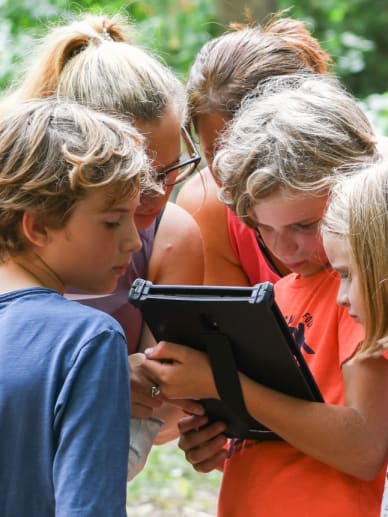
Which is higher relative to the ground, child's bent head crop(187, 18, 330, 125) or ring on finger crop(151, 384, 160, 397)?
child's bent head crop(187, 18, 330, 125)

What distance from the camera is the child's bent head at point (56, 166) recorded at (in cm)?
206

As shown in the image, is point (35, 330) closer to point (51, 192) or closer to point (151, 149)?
point (51, 192)

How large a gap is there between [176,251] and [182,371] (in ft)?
2.29

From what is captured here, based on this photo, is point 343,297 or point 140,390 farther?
point 140,390

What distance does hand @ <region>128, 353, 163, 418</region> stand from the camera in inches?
91.8

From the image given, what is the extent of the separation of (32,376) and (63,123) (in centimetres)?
62

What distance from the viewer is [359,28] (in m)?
10.3

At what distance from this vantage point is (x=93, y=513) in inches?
70.8

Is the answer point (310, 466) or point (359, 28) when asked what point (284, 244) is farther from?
point (359, 28)

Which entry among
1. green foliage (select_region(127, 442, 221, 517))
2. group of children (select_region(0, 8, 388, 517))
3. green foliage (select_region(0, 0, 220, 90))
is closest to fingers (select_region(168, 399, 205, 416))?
group of children (select_region(0, 8, 388, 517))

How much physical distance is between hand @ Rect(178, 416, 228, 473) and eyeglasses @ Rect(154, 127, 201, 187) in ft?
2.15

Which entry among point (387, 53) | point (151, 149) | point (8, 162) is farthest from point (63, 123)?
point (387, 53)

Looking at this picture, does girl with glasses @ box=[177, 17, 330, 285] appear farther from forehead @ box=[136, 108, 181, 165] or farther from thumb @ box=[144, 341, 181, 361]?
thumb @ box=[144, 341, 181, 361]

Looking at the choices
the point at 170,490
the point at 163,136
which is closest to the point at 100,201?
the point at 163,136
